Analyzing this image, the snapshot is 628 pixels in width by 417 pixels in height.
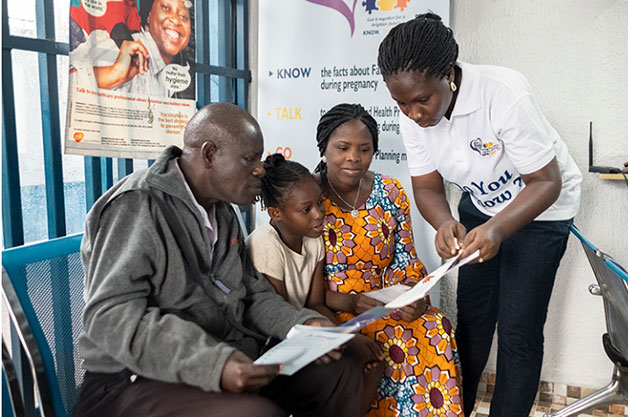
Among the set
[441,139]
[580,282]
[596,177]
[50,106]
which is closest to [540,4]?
[596,177]

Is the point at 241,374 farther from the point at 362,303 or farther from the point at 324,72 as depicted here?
the point at 324,72

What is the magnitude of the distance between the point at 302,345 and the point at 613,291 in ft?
3.68

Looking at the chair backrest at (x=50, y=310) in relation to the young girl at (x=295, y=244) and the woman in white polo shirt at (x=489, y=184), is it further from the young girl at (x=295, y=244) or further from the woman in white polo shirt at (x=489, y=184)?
the woman in white polo shirt at (x=489, y=184)

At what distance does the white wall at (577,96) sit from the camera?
94.7 inches

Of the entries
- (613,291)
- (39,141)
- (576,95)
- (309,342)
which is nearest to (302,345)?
(309,342)

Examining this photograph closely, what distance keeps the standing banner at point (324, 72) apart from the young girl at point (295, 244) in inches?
37.1

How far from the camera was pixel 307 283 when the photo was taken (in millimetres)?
1919

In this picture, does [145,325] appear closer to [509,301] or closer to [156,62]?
[509,301]

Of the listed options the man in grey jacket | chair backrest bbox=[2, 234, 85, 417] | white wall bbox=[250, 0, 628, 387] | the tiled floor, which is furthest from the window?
the tiled floor

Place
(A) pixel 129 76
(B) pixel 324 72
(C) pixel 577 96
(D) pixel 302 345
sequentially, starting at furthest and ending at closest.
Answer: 1. (B) pixel 324 72
2. (C) pixel 577 96
3. (A) pixel 129 76
4. (D) pixel 302 345

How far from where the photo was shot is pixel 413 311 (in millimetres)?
1823

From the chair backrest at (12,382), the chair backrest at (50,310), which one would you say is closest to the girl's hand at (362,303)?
the chair backrest at (50,310)

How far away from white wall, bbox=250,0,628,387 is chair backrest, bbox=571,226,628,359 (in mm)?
589

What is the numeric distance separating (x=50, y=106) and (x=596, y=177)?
92.1 inches
